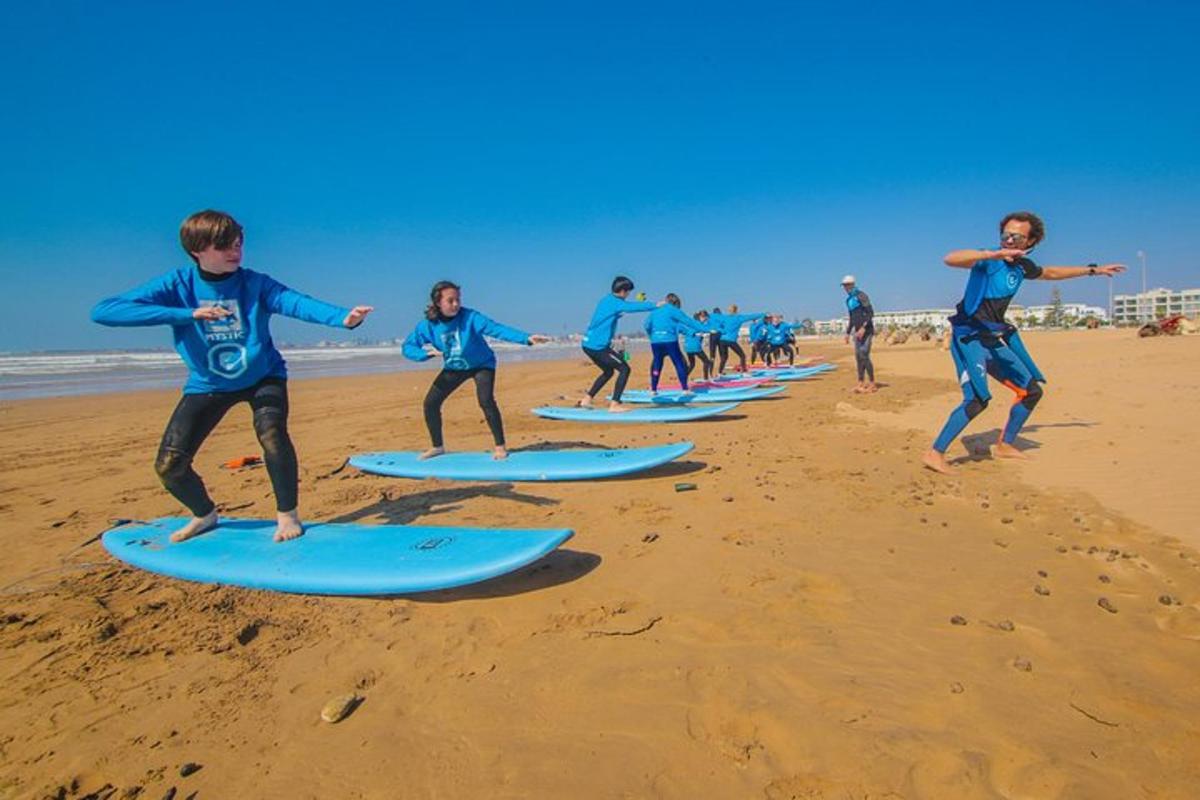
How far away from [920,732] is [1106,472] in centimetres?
444

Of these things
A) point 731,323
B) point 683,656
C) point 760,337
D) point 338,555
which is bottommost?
point 683,656

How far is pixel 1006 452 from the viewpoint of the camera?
5.61 metres

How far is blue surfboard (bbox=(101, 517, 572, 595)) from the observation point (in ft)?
9.62

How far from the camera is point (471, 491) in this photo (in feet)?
17.4

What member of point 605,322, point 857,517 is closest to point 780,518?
point 857,517

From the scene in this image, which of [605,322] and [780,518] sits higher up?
[605,322]

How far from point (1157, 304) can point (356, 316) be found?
Result: 151 m

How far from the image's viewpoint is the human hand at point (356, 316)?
378 cm

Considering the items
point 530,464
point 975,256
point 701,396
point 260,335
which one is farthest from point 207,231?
point 701,396

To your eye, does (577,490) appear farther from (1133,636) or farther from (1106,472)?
(1106,472)

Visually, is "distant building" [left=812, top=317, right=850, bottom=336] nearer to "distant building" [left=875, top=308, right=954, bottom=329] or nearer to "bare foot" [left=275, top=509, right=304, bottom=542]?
"distant building" [left=875, top=308, right=954, bottom=329]

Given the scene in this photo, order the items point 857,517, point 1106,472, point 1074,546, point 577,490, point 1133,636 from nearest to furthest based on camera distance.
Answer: point 1133,636 → point 1074,546 → point 857,517 → point 1106,472 → point 577,490

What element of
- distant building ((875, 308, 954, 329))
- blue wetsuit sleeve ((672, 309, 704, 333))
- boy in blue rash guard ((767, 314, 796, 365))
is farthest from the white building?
blue wetsuit sleeve ((672, 309, 704, 333))

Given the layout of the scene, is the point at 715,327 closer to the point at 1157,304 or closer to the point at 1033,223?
the point at 1033,223
